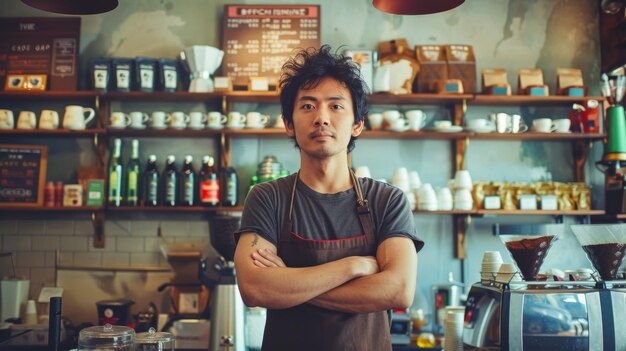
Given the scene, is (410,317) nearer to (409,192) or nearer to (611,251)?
(409,192)

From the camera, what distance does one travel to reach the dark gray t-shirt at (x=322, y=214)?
190cm

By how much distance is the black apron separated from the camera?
5.90 ft

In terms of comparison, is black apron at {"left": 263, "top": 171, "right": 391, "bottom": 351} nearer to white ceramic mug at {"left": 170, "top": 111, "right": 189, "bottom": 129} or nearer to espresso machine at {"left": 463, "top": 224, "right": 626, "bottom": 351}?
espresso machine at {"left": 463, "top": 224, "right": 626, "bottom": 351}

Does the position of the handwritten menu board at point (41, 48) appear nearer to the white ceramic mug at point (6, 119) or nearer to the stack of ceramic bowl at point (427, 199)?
the white ceramic mug at point (6, 119)

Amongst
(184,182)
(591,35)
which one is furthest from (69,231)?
(591,35)

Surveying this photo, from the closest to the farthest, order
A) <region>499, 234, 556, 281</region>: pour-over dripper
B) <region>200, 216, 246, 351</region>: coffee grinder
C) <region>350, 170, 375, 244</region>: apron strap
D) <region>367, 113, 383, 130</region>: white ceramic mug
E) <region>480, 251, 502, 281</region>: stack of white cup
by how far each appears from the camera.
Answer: <region>350, 170, 375, 244</region>: apron strap < <region>499, 234, 556, 281</region>: pour-over dripper < <region>480, 251, 502, 281</region>: stack of white cup < <region>200, 216, 246, 351</region>: coffee grinder < <region>367, 113, 383, 130</region>: white ceramic mug

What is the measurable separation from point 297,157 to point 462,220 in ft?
4.15

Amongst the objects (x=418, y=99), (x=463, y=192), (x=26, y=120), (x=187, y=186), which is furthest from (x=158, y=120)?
(x=463, y=192)

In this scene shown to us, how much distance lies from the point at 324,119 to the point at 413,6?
2.43 ft

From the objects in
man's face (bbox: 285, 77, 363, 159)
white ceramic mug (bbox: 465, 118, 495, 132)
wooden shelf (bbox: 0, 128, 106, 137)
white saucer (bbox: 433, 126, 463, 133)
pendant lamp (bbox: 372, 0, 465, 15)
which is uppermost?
pendant lamp (bbox: 372, 0, 465, 15)

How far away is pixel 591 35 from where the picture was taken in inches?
177

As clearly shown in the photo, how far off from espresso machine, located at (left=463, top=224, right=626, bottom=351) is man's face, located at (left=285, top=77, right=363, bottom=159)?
0.82m

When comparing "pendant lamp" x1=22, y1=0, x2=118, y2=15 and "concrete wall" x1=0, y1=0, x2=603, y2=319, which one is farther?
"concrete wall" x1=0, y1=0, x2=603, y2=319

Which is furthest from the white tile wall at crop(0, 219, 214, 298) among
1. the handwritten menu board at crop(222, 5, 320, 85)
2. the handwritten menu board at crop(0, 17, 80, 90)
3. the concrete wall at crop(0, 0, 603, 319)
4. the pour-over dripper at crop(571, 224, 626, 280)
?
the pour-over dripper at crop(571, 224, 626, 280)
